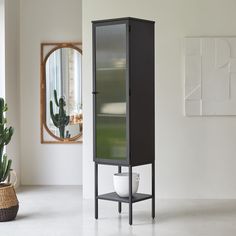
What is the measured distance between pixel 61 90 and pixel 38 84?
34 centimetres

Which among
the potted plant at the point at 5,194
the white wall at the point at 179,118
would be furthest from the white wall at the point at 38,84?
the potted plant at the point at 5,194

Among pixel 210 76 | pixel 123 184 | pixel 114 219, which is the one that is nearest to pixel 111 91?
pixel 123 184

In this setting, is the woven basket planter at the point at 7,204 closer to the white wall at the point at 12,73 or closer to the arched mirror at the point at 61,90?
the white wall at the point at 12,73

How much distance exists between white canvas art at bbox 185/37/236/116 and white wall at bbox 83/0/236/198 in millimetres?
90

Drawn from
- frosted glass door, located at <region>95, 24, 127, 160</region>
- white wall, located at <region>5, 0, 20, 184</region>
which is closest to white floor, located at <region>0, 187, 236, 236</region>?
frosted glass door, located at <region>95, 24, 127, 160</region>

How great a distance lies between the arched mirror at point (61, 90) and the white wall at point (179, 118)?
42.0 inches

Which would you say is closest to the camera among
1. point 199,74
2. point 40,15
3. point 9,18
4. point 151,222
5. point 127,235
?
point 127,235

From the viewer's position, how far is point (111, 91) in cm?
556

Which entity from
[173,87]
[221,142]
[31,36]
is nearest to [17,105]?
[31,36]

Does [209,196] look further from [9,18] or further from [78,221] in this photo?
[9,18]

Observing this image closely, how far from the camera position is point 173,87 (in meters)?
6.69

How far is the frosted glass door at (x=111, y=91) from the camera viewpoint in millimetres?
5488

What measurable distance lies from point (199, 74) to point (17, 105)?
8.46 ft

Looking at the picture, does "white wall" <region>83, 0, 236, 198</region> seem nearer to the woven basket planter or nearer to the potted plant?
the potted plant
